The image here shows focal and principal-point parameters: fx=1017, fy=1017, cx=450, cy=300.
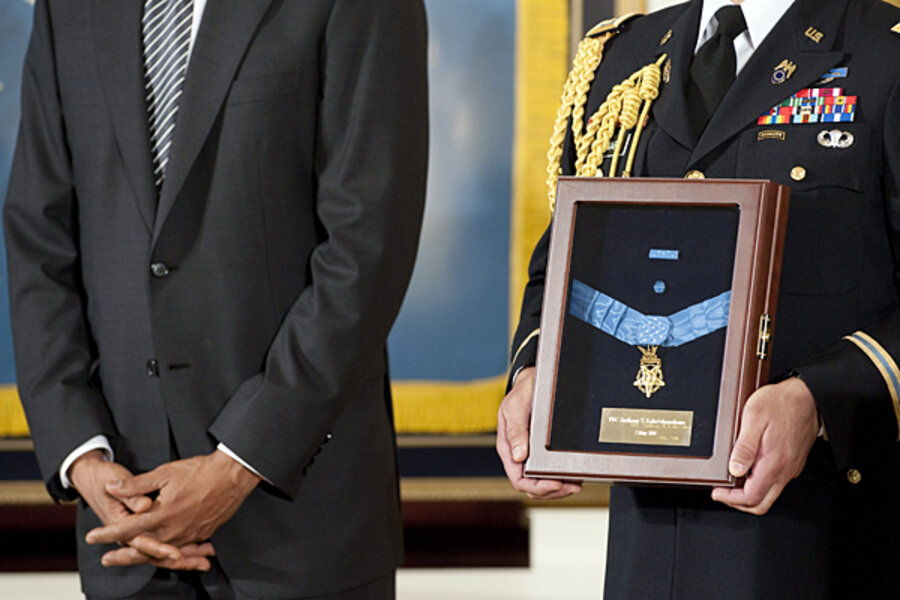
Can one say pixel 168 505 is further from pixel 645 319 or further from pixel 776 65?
pixel 776 65

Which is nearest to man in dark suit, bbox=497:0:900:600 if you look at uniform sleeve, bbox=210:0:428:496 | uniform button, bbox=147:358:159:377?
uniform sleeve, bbox=210:0:428:496

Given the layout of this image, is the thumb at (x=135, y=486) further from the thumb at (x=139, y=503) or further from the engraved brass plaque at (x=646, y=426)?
the engraved brass plaque at (x=646, y=426)

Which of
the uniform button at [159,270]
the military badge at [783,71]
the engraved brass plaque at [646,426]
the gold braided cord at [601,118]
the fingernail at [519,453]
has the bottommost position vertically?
the fingernail at [519,453]

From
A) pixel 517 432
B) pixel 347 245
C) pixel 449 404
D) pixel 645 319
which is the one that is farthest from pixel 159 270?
pixel 449 404

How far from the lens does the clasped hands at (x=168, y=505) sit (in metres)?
1.20

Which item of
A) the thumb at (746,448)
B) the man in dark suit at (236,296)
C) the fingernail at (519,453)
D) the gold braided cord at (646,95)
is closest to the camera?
the thumb at (746,448)

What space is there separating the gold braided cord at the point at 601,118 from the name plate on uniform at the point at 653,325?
0.12m

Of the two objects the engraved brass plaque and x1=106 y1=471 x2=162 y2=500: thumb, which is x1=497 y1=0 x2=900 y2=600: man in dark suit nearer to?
the engraved brass plaque

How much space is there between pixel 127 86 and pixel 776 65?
0.79 meters

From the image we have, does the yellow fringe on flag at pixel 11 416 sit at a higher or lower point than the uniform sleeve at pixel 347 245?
lower

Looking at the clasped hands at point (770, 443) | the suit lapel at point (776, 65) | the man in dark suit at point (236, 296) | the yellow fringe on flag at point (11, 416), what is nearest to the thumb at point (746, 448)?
the clasped hands at point (770, 443)

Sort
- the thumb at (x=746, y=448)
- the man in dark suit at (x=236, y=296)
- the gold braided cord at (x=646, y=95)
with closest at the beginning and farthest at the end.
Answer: the thumb at (x=746, y=448) → the gold braided cord at (x=646, y=95) → the man in dark suit at (x=236, y=296)

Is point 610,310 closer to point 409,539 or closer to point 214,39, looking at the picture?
point 214,39

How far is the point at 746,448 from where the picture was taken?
35.6 inches
